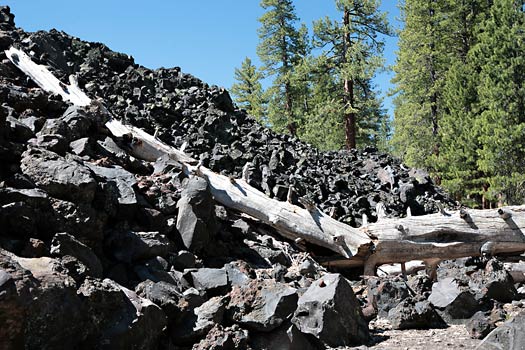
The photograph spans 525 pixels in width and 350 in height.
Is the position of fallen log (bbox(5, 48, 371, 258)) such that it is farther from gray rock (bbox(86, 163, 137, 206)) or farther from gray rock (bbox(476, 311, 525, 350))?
gray rock (bbox(476, 311, 525, 350))

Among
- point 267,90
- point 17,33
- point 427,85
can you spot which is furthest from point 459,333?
Answer: point 267,90

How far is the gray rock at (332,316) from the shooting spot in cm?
507

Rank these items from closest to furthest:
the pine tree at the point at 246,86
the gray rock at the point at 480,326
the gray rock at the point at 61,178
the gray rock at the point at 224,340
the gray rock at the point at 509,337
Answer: the gray rock at the point at 509,337
the gray rock at the point at 224,340
the gray rock at the point at 480,326
the gray rock at the point at 61,178
the pine tree at the point at 246,86

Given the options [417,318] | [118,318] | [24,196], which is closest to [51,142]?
[24,196]

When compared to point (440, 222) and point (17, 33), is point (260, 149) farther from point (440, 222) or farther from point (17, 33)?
point (17, 33)

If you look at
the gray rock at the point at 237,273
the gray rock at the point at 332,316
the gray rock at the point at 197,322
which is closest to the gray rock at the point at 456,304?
the gray rock at the point at 332,316

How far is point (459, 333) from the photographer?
220 inches

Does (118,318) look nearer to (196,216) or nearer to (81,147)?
(196,216)

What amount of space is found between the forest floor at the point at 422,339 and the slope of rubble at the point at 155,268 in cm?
13

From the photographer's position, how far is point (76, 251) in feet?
15.9

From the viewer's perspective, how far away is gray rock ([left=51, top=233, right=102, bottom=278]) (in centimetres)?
465

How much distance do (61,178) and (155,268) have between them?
1.58 meters

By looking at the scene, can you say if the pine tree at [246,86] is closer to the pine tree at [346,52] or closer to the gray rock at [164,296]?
the pine tree at [346,52]

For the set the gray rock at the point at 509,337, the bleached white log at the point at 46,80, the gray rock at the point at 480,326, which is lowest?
the gray rock at the point at 480,326
